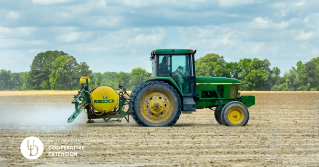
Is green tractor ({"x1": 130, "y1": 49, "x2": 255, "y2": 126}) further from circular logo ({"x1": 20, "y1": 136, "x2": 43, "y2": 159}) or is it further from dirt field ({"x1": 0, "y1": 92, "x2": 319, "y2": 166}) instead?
circular logo ({"x1": 20, "y1": 136, "x2": 43, "y2": 159})

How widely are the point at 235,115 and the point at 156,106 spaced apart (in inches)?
114

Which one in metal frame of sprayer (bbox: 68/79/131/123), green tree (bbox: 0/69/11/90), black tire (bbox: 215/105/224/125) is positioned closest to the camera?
metal frame of sprayer (bbox: 68/79/131/123)

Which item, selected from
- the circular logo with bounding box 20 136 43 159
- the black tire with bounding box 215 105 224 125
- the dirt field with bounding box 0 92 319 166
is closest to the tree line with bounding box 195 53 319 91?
the black tire with bounding box 215 105 224 125

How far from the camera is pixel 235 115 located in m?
13.5

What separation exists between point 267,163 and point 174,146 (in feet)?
8.24

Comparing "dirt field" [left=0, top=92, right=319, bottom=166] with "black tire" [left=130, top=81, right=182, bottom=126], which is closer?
"dirt field" [left=0, top=92, right=319, bottom=166]

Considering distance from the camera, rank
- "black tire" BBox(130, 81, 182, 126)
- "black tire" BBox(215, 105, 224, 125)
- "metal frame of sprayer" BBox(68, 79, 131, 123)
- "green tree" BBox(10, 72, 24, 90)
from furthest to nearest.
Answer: "green tree" BBox(10, 72, 24, 90) → "black tire" BBox(215, 105, 224, 125) → "metal frame of sprayer" BBox(68, 79, 131, 123) → "black tire" BBox(130, 81, 182, 126)

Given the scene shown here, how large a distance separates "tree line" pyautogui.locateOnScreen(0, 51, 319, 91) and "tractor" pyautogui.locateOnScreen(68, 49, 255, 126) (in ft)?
178

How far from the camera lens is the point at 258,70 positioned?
77625mm

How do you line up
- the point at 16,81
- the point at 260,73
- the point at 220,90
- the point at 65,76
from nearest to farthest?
1. the point at 220,90
2. the point at 65,76
3. the point at 260,73
4. the point at 16,81

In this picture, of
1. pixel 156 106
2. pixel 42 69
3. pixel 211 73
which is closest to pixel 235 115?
pixel 156 106

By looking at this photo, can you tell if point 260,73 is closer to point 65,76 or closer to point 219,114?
point 65,76

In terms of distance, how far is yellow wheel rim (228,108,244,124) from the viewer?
13461mm

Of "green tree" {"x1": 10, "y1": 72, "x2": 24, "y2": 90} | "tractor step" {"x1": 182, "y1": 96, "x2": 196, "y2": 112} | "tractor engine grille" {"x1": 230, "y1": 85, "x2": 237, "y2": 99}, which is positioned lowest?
"tractor step" {"x1": 182, "y1": 96, "x2": 196, "y2": 112}
